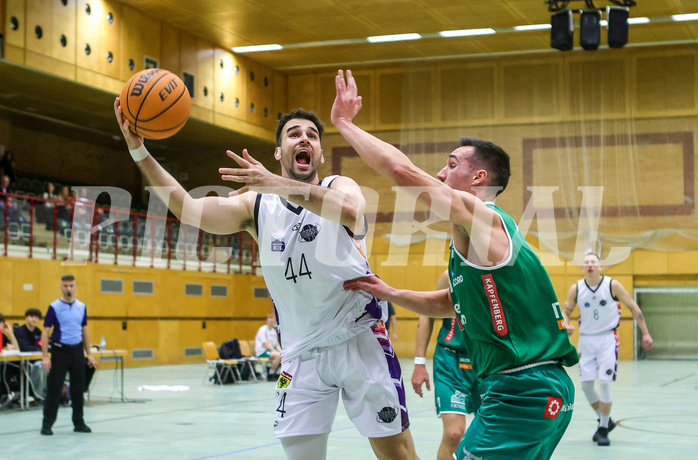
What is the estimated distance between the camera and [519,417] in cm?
355

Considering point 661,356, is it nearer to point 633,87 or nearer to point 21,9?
point 633,87

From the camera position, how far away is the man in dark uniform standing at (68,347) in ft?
35.2

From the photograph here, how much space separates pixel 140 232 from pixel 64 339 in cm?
1341

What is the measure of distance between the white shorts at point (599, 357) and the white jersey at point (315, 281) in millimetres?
6300

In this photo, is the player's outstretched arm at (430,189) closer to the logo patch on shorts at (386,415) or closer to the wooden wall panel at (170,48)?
the logo patch on shorts at (386,415)

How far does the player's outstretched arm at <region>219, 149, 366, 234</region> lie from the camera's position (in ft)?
12.4

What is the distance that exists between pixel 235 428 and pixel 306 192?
24.7 ft

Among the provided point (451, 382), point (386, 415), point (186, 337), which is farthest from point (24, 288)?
point (386, 415)

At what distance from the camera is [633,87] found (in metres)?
25.8

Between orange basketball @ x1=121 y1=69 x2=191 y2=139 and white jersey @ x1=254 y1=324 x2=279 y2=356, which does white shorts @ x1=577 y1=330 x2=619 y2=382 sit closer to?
orange basketball @ x1=121 y1=69 x2=191 y2=139

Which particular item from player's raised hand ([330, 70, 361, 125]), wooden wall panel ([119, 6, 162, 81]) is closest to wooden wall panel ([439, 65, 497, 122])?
wooden wall panel ([119, 6, 162, 81])

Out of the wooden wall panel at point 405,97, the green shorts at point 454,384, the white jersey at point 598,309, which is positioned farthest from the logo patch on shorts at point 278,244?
the wooden wall panel at point 405,97

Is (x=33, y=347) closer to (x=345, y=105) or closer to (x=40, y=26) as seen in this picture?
(x=40, y=26)

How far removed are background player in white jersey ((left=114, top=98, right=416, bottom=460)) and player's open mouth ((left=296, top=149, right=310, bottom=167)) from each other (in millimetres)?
25
